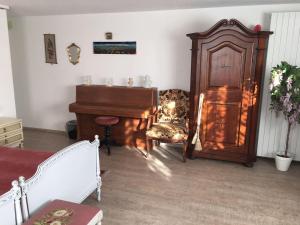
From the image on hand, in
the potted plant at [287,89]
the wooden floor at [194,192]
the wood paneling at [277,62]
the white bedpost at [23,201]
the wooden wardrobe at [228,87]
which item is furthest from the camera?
the wood paneling at [277,62]

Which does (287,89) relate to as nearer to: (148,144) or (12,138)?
(148,144)

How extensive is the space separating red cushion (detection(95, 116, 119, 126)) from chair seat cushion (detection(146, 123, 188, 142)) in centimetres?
62

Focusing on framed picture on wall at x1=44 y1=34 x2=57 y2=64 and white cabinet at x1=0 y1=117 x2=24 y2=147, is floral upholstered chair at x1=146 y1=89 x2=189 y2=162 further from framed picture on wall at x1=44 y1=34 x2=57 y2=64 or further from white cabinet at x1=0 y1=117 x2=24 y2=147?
framed picture on wall at x1=44 y1=34 x2=57 y2=64

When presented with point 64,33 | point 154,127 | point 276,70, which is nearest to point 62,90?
point 64,33

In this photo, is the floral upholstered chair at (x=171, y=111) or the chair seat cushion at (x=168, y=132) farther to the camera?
the floral upholstered chair at (x=171, y=111)

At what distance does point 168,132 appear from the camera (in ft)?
12.7

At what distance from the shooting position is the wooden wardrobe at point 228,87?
11.5ft

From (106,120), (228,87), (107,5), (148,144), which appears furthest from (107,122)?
(228,87)

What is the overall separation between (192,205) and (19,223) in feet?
5.56

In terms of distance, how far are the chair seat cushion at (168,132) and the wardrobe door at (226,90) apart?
0.31 m

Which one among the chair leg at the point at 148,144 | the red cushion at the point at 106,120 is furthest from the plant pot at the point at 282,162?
the red cushion at the point at 106,120

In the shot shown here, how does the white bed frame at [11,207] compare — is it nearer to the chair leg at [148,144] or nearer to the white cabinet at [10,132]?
the white cabinet at [10,132]

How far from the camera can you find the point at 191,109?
154 inches

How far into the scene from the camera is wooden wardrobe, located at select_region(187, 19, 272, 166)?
351 centimetres
